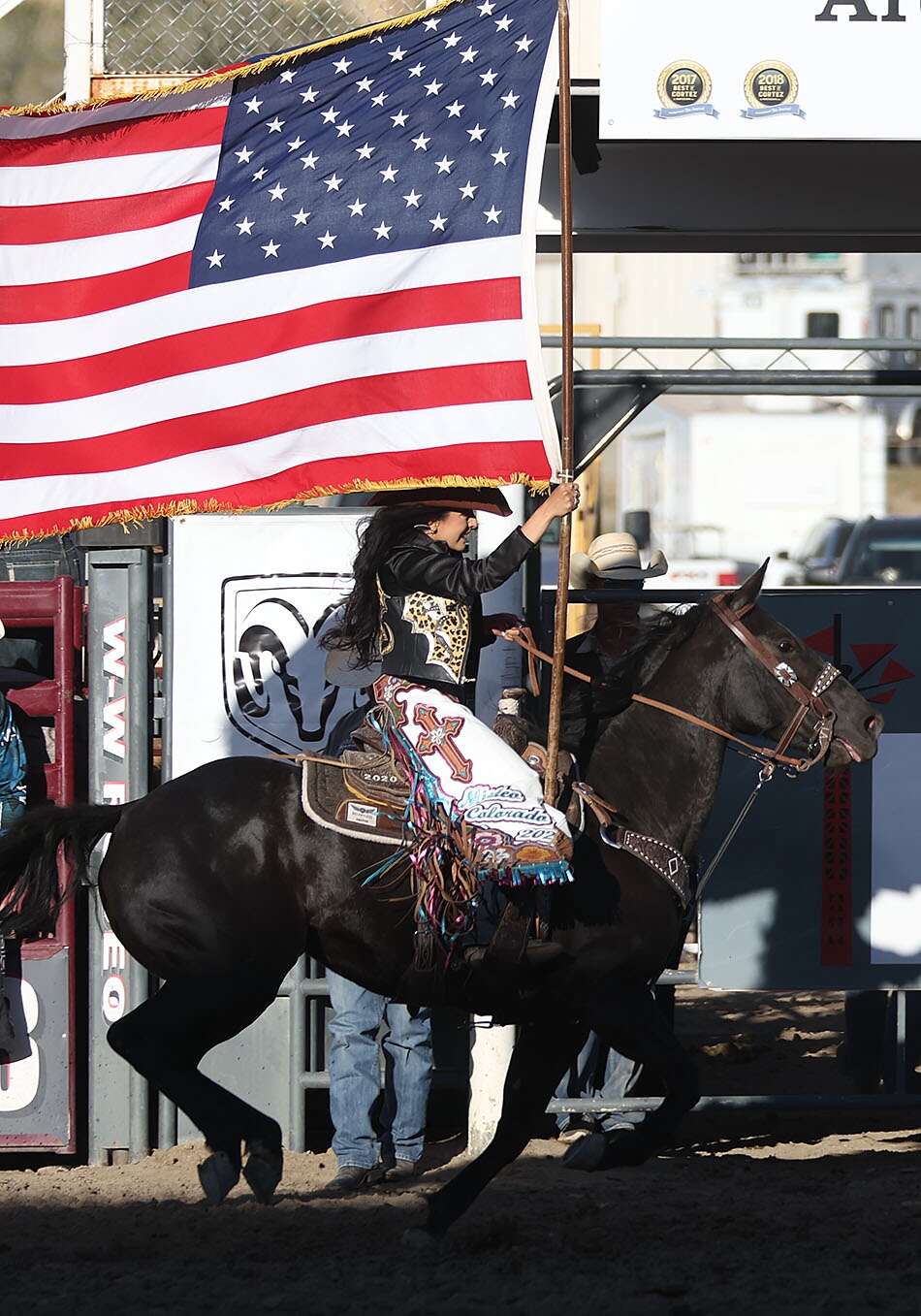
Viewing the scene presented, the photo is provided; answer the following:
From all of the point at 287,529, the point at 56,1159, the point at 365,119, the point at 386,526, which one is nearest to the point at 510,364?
the point at 386,526

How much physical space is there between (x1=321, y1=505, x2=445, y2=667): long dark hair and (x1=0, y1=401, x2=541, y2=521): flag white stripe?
0.27 metres

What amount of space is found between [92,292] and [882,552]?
21.4m

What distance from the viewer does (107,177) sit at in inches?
271

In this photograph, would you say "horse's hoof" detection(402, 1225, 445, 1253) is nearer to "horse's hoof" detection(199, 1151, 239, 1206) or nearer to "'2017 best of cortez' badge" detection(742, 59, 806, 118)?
"horse's hoof" detection(199, 1151, 239, 1206)

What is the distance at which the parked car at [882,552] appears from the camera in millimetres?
26312

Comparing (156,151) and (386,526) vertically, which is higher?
(156,151)

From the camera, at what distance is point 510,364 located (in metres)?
6.25

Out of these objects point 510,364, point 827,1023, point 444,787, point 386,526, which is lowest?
point 827,1023

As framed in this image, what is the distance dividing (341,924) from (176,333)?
2.28 metres

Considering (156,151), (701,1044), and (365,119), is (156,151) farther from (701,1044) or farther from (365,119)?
(701,1044)

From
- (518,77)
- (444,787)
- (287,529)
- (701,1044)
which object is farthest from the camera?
(701,1044)

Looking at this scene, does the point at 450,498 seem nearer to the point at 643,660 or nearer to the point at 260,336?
the point at 643,660

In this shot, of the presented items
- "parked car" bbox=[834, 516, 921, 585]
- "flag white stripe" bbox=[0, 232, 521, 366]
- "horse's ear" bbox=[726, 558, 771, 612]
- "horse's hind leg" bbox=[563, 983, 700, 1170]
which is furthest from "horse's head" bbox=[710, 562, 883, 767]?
"parked car" bbox=[834, 516, 921, 585]

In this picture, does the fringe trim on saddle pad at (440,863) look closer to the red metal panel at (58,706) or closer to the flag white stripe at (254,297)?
the flag white stripe at (254,297)
